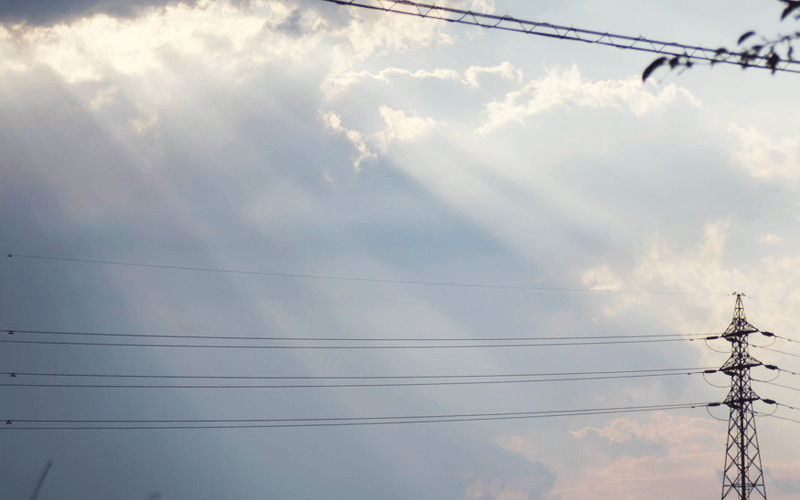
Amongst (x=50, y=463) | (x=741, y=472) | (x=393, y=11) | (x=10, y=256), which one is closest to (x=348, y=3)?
(x=393, y=11)

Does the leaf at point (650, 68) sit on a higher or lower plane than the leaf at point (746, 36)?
lower

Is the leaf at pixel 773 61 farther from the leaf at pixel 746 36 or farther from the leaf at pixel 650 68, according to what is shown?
the leaf at pixel 650 68

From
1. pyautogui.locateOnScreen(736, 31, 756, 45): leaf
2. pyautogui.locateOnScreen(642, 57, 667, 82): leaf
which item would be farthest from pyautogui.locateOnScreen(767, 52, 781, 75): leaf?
pyautogui.locateOnScreen(642, 57, 667, 82): leaf

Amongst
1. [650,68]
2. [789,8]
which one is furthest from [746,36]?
[650,68]

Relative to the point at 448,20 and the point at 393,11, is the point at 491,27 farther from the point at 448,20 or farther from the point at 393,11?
the point at 393,11

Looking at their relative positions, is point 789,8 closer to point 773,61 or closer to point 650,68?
point 773,61

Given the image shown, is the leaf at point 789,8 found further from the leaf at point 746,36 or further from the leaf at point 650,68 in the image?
the leaf at point 650,68

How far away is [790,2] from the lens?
7336 mm

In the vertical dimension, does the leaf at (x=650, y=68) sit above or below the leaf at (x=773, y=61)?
below

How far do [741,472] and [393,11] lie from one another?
130 feet

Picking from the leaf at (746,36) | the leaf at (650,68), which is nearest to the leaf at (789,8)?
the leaf at (746,36)

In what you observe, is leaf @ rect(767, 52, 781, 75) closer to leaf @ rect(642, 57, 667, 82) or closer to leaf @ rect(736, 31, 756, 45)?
leaf @ rect(736, 31, 756, 45)

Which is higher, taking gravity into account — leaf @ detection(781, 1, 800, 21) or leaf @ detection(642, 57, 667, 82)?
leaf @ detection(781, 1, 800, 21)

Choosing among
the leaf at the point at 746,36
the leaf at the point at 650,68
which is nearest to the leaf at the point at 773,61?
the leaf at the point at 746,36
